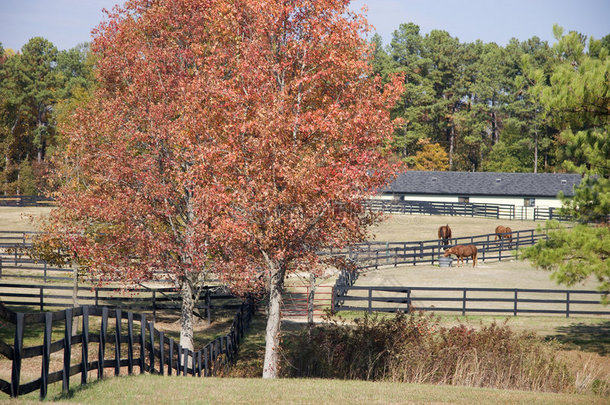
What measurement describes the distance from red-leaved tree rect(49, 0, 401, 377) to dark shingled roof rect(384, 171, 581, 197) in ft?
169

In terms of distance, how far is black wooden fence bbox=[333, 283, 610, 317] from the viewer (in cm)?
2450

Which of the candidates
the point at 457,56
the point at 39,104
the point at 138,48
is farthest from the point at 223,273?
the point at 457,56

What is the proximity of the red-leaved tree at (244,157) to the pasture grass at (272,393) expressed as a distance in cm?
392

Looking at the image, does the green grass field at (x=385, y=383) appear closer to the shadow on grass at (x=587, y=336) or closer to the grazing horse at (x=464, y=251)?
the shadow on grass at (x=587, y=336)

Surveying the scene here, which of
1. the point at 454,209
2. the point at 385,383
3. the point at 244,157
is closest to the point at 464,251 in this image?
the point at 244,157

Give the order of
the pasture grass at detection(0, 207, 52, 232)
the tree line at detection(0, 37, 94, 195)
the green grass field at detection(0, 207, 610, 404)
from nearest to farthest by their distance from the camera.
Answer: the green grass field at detection(0, 207, 610, 404) < the pasture grass at detection(0, 207, 52, 232) < the tree line at detection(0, 37, 94, 195)

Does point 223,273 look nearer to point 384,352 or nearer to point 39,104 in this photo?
point 384,352

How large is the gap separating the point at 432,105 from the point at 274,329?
273 ft

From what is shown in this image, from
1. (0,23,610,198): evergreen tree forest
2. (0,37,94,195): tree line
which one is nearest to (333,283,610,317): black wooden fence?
(0,23,610,198): evergreen tree forest

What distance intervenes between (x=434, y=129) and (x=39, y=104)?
2380 inches

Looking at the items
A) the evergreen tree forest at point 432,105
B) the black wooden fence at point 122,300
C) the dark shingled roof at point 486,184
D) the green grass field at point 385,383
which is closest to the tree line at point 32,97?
the evergreen tree forest at point 432,105

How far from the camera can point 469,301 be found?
29.0 meters

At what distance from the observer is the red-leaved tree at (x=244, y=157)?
15.0 m

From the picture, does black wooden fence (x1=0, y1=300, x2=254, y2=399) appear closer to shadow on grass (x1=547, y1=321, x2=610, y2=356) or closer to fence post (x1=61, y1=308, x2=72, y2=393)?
fence post (x1=61, y1=308, x2=72, y2=393)
